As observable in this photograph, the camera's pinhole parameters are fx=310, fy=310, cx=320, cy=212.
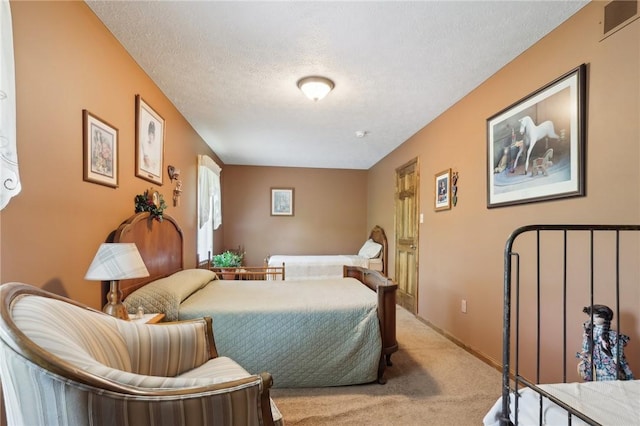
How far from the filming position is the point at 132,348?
1312 millimetres

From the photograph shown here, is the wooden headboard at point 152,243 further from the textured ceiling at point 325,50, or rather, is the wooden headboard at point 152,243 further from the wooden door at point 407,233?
the wooden door at point 407,233

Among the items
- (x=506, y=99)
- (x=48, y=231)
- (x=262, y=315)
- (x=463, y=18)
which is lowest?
(x=262, y=315)

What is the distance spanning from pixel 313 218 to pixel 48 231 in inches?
199

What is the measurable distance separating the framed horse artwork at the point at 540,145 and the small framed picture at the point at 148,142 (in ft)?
9.31

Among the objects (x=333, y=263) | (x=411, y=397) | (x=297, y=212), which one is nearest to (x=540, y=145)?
(x=411, y=397)

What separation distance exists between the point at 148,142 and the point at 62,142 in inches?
41.0

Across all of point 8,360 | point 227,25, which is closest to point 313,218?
point 227,25

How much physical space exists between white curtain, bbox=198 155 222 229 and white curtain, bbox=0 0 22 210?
2.95 meters

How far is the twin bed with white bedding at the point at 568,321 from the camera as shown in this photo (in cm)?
107

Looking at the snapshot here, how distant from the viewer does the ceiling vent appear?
155 centimetres

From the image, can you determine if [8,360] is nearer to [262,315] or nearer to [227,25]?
[262,315]

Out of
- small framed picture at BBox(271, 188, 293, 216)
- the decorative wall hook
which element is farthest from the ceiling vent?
small framed picture at BBox(271, 188, 293, 216)

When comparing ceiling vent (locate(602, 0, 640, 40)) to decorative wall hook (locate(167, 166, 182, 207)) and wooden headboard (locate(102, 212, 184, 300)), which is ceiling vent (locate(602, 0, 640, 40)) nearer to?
wooden headboard (locate(102, 212, 184, 300))

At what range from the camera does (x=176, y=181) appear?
3275 millimetres
